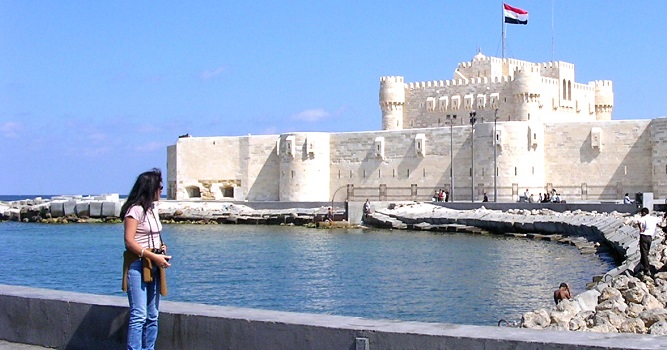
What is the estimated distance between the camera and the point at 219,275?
20.2 metres

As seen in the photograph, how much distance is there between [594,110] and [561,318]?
36.7 m

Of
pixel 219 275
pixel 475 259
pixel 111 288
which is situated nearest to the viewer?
pixel 111 288

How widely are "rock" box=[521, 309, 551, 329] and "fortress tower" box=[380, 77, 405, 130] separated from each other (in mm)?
34093

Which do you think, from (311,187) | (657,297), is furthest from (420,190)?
(657,297)

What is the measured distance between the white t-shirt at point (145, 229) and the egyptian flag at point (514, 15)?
1443 inches

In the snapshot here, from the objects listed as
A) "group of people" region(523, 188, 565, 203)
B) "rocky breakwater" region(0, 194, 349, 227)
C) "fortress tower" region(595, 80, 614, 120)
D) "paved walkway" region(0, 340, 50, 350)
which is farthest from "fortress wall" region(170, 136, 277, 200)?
"paved walkway" region(0, 340, 50, 350)

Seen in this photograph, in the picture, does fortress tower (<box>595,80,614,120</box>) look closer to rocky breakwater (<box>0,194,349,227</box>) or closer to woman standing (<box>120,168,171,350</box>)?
rocky breakwater (<box>0,194,349,227</box>)

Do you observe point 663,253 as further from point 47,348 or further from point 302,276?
point 47,348

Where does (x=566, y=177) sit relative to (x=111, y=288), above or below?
above

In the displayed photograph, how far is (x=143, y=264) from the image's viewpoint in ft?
17.5

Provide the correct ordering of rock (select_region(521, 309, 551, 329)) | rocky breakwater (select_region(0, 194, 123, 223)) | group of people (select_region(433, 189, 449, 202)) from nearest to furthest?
rock (select_region(521, 309, 551, 329)), group of people (select_region(433, 189, 449, 202)), rocky breakwater (select_region(0, 194, 123, 223))

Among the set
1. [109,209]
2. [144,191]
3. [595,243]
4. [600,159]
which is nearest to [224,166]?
[109,209]

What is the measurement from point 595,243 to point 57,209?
29.4 m

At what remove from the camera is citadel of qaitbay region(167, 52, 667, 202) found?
35.1 m
